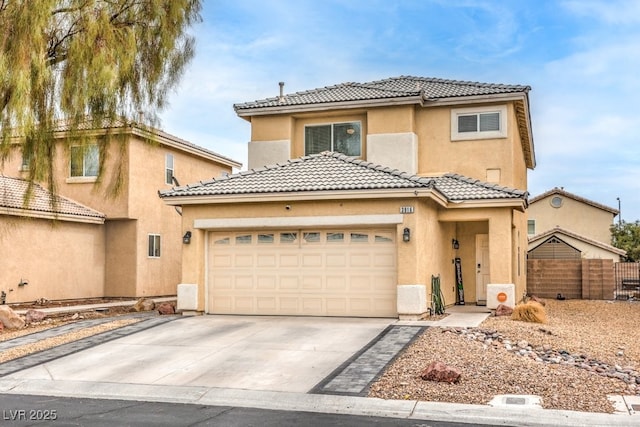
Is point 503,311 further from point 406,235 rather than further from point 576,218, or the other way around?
point 576,218

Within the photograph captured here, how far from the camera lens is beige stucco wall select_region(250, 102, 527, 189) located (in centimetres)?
2261

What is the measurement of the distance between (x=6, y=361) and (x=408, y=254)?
8920mm

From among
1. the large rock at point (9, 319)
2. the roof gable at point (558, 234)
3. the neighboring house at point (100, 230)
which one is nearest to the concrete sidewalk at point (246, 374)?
the large rock at point (9, 319)

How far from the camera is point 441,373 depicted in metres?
10.4

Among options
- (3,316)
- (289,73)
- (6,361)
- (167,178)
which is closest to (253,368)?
(6,361)

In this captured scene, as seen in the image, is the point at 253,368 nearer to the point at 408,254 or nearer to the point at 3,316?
the point at 408,254

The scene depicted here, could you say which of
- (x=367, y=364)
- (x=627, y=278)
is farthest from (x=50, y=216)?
(x=627, y=278)

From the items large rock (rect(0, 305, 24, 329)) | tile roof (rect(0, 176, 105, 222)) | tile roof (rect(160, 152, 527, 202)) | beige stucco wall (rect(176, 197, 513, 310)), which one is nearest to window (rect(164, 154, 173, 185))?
tile roof (rect(0, 176, 105, 222))

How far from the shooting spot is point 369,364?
11656 mm

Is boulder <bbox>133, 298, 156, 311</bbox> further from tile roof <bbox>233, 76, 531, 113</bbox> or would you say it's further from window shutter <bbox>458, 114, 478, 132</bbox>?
window shutter <bbox>458, 114, 478, 132</bbox>

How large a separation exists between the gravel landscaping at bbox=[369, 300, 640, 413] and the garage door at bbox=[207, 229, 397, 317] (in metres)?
2.83

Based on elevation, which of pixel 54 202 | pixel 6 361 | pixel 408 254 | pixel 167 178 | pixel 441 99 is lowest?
pixel 6 361

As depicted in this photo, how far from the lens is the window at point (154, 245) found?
27.7 m

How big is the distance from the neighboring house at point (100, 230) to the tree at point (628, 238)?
32.6 m
